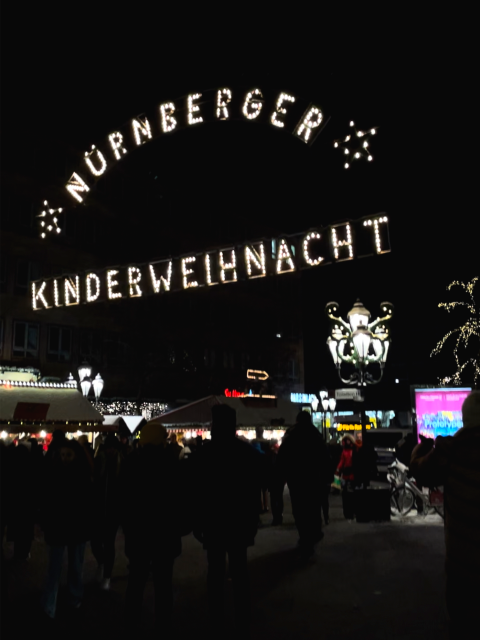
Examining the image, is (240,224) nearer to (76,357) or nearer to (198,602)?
(76,357)

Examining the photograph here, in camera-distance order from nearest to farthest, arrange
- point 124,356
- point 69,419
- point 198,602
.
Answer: point 198,602
point 69,419
point 124,356

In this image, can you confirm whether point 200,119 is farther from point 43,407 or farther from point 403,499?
point 403,499

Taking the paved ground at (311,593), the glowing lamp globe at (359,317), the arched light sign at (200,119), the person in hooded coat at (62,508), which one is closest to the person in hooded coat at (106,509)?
the paved ground at (311,593)

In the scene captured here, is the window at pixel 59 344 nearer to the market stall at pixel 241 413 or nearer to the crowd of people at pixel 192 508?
the market stall at pixel 241 413

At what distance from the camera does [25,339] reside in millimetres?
36062

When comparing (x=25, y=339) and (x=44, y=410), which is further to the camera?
(x=25, y=339)

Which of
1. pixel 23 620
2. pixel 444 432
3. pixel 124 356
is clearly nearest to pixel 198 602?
pixel 23 620

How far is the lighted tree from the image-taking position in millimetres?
28883

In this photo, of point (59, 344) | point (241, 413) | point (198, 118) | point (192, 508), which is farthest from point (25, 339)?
point (192, 508)

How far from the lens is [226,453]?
5.49 m

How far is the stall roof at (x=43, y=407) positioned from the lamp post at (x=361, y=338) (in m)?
6.09

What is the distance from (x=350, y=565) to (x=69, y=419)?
25.2ft

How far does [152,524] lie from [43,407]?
936 centimetres

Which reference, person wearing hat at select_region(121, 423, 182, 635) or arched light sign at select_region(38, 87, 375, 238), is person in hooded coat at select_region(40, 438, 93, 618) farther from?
arched light sign at select_region(38, 87, 375, 238)
